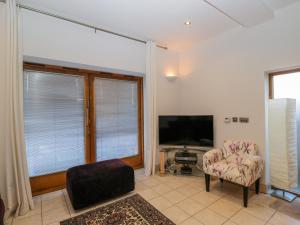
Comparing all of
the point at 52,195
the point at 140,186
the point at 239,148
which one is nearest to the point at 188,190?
A: the point at 140,186

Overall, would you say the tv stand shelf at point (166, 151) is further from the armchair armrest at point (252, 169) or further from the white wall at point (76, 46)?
the white wall at point (76, 46)

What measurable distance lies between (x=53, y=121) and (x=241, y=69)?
3399mm

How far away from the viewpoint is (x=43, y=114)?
110 inches

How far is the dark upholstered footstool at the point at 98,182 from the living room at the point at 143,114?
0.05 feet

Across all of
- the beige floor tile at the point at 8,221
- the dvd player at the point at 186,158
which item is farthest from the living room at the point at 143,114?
the dvd player at the point at 186,158

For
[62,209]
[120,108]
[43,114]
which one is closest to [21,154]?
[43,114]

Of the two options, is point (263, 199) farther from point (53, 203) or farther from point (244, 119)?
point (53, 203)

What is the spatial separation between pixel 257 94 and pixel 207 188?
1.78 metres

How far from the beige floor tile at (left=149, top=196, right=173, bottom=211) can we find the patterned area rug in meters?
0.08

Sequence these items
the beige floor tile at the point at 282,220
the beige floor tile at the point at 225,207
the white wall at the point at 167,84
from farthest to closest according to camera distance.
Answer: the white wall at the point at 167,84 → the beige floor tile at the point at 225,207 → the beige floor tile at the point at 282,220

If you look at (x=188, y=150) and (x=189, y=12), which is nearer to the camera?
(x=189, y=12)

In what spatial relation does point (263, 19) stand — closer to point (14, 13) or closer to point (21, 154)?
point (14, 13)

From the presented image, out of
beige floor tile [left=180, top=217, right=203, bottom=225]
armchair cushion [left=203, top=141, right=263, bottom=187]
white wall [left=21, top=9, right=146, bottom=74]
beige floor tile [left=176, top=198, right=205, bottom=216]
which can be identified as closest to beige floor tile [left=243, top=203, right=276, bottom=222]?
armchair cushion [left=203, top=141, right=263, bottom=187]

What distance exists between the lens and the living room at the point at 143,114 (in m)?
2.25
